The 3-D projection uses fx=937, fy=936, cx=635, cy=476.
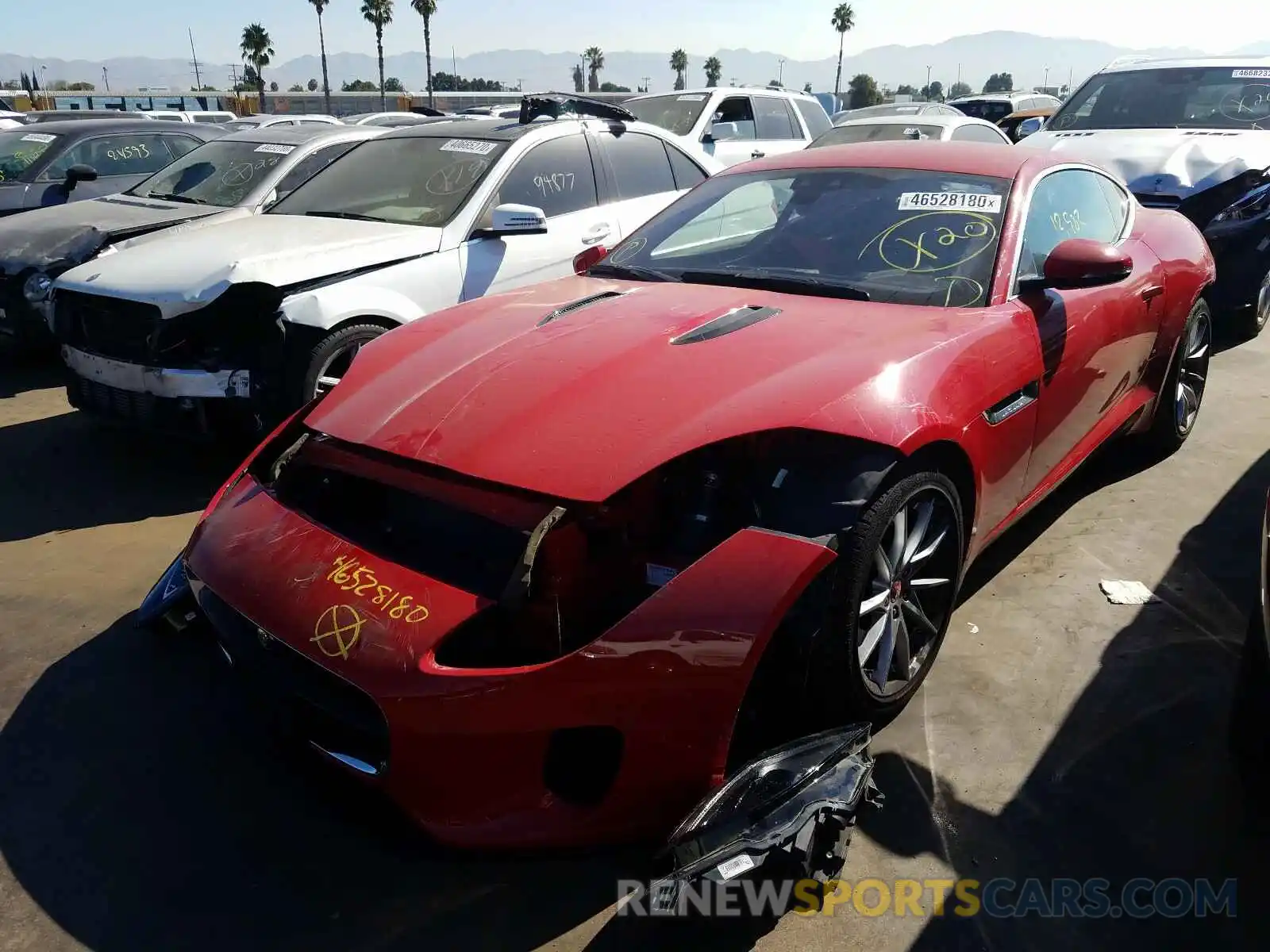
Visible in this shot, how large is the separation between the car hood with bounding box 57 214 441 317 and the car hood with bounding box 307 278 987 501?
153 cm

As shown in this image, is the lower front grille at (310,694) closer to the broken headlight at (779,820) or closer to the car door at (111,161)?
the broken headlight at (779,820)

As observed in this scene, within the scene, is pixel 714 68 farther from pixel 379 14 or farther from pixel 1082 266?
pixel 1082 266

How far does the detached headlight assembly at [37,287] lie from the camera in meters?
6.04

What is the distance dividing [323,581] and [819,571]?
1.13 meters

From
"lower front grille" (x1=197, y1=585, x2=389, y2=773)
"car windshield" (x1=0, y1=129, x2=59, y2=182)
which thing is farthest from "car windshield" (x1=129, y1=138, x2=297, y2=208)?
"lower front grille" (x1=197, y1=585, x2=389, y2=773)

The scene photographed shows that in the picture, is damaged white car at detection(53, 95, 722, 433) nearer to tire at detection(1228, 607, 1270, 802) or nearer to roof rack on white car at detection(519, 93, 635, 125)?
roof rack on white car at detection(519, 93, 635, 125)

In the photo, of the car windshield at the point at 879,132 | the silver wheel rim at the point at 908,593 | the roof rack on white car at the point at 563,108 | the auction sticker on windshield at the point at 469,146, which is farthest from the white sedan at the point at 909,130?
the silver wheel rim at the point at 908,593

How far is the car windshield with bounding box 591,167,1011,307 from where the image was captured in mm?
3047

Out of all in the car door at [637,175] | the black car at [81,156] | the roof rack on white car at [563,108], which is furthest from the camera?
the black car at [81,156]

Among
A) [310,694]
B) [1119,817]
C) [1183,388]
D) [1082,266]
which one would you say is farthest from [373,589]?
[1183,388]

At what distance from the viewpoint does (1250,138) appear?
6.46m

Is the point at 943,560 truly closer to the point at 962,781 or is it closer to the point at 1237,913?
the point at 962,781

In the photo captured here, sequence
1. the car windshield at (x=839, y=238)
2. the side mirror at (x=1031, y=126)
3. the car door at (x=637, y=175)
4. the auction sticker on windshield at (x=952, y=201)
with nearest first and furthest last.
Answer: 1. the car windshield at (x=839, y=238)
2. the auction sticker on windshield at (x=952, y=201)
3. the car door at (x=637, y=175)
4. the side mirror at (x=1031, y=126)

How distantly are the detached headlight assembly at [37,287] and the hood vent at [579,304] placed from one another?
15.2ft
